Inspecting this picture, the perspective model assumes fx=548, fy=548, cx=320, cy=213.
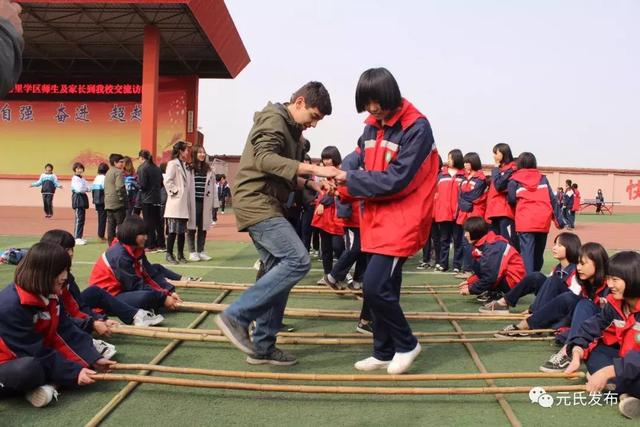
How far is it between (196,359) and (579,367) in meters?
2.41

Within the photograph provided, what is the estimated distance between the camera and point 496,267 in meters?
5.22

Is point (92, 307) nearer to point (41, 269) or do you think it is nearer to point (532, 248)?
point (41, 269)

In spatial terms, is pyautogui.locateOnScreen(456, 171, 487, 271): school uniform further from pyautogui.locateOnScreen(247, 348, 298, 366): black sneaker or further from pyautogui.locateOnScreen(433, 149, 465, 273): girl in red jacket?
pyautogui.locateOnScreen(247, 348, 298, 366): black sneaker

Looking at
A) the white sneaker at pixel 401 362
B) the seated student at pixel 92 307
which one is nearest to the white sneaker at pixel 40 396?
the seated student at pixel 92 307

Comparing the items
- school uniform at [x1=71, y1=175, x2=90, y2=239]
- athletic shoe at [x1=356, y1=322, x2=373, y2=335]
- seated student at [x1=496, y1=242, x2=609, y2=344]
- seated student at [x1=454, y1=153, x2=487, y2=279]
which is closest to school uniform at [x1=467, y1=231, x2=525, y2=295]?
seated student at [x1=496, y1=242, x2=609, y2=344]

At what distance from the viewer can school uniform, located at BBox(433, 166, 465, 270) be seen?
25.4 feet

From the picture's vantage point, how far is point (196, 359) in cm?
353

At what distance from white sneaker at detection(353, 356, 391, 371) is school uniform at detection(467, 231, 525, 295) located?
2.19m

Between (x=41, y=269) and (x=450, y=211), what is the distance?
590cm

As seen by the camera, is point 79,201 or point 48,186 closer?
point 79,201

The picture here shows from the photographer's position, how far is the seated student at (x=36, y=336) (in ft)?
8.93

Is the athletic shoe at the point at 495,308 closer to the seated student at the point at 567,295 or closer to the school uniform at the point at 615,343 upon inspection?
the seated student at the point at 567,295

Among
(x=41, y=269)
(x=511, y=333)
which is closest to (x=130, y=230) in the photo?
(x=41, y=269)

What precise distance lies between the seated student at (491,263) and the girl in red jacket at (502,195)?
4.23ft
